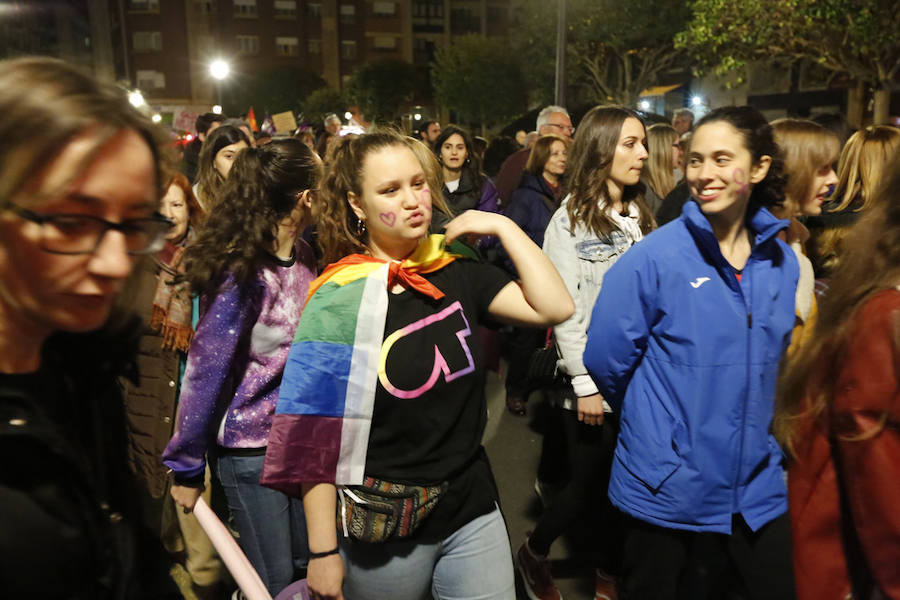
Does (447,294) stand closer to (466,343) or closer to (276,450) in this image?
(466,343)

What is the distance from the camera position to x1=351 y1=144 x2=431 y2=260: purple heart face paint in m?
2.34

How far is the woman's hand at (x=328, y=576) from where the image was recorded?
220 centimetres

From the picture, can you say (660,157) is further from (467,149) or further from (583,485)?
(583,485)

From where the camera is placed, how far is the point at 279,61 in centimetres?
6612

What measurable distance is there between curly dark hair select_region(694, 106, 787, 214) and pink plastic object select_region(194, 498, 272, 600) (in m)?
2.33

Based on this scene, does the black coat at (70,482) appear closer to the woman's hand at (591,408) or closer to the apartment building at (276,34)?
the woman's hand at (591,408)

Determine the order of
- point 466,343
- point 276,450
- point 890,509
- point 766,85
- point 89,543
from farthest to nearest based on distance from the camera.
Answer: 1. point 766,85
2. point 466,343
3. point 276,450
4. point 890,509
5. point 89,543

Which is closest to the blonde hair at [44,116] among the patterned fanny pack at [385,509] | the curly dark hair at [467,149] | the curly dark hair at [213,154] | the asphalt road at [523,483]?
the patterned fanny pack at [385,509]

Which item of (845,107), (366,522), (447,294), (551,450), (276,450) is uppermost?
(845,107)

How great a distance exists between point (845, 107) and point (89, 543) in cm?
2880

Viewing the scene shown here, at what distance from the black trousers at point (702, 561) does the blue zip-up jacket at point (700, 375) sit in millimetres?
83

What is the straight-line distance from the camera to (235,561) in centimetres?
222

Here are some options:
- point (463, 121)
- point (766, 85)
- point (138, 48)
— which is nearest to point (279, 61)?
point (138, 48)

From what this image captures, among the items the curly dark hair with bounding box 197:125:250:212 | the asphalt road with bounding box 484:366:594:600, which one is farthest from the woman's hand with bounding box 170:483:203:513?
the curly dark hair with bounding box 197:125:250:212
